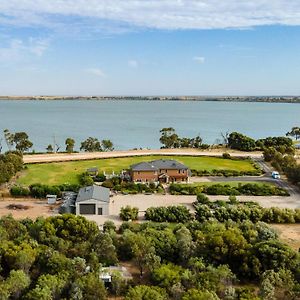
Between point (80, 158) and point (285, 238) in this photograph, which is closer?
point (285, 238)

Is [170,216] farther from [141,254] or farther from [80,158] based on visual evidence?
[80,158]

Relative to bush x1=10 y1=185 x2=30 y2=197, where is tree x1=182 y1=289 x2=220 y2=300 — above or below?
above

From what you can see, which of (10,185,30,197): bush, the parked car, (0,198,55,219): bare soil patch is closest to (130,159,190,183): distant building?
the parked car

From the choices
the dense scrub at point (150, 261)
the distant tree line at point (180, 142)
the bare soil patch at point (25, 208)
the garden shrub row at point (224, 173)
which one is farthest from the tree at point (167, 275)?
the distant tree line at point (180, 142)

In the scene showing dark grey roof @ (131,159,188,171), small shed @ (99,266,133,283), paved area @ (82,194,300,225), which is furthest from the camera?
dark grey roof @ (131,159,188,171)

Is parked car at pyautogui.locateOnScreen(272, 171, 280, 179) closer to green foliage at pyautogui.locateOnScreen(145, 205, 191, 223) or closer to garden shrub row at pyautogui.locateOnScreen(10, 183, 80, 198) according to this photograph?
green foliage at pyautogui.locateOnScreen(145, 205, 191, 223)

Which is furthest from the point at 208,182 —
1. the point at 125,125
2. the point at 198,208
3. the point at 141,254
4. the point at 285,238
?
the point at 125,125

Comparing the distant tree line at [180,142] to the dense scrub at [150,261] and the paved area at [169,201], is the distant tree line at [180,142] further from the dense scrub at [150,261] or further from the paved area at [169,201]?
the dense scrub at [150,261]
